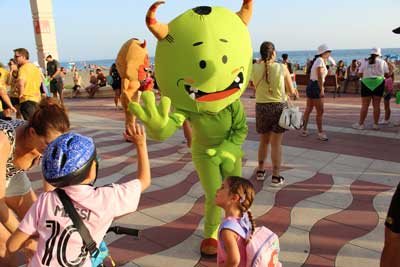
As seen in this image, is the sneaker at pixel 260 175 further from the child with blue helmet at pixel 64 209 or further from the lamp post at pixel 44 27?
the lamp post at pixel 44 27

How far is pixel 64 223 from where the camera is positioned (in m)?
1.70

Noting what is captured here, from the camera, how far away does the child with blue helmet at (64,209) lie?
168 centimetres

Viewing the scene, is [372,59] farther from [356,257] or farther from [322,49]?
[356,257]

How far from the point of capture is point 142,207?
441 centimetres

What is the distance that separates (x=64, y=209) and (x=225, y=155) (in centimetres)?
166

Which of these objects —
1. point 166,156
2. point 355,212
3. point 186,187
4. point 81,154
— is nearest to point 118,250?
point 186,187

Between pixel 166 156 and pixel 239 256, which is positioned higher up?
pixel 239 256

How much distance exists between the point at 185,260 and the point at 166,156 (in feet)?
11.1

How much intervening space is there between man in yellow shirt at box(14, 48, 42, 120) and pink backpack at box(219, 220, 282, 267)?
18.3ft

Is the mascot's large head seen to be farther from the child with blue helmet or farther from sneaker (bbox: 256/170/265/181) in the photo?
sneaker (bbox: 256/170/265/181)

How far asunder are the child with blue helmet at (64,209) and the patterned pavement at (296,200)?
1.61m

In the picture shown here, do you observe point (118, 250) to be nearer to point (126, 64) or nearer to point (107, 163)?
point (107, 163)

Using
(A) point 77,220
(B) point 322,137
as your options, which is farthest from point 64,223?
(B) point 322,137

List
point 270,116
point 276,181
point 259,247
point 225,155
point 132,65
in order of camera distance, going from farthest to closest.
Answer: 1. point 132,65
2. point 276,181
3. point 270,116
4. point 225,155
5. point 259,247
